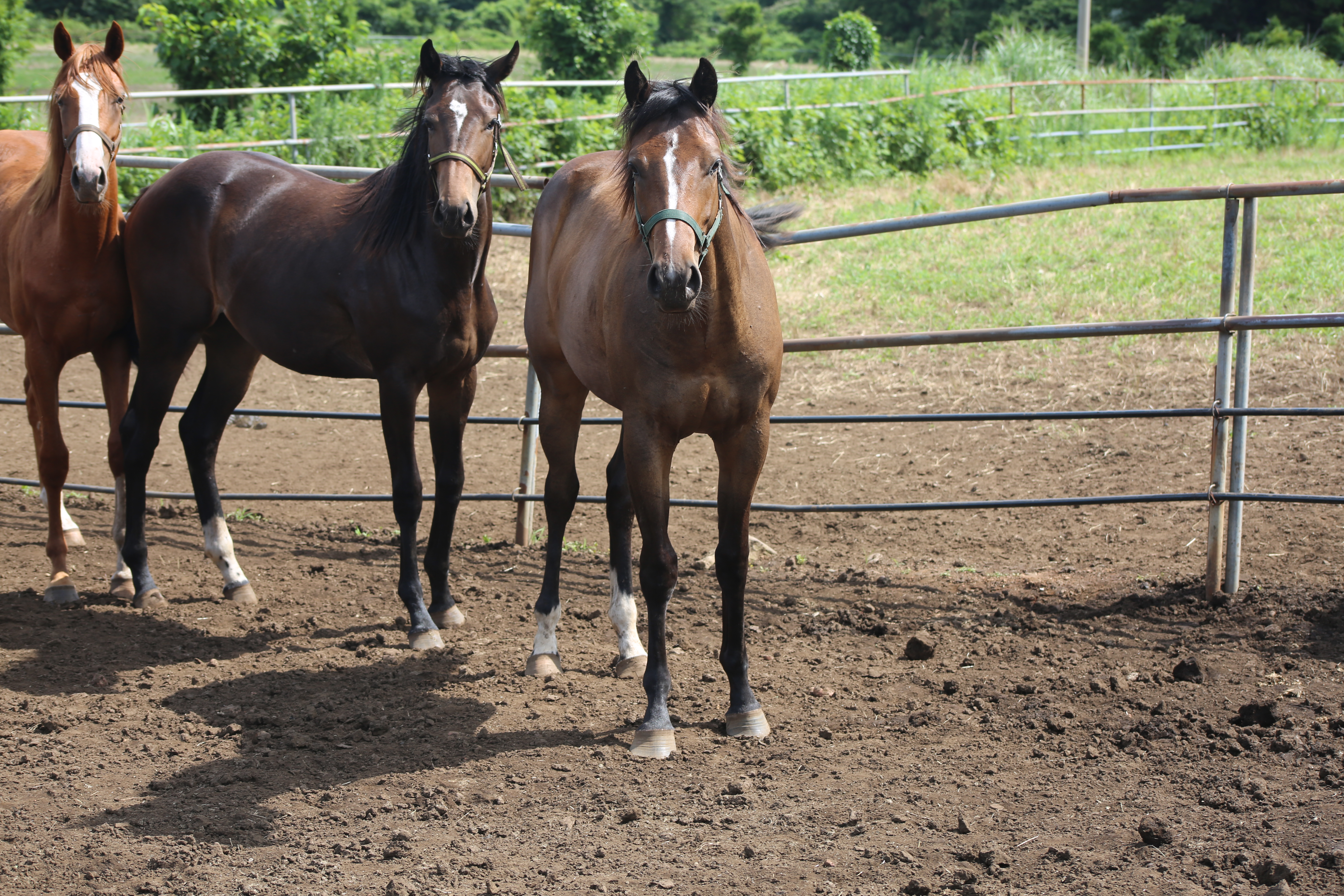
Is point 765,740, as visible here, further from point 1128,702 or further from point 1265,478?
point 1265,478

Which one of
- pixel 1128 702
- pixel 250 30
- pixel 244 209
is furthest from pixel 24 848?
pixel 250 30

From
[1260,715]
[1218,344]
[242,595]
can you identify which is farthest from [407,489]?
[1218,344]

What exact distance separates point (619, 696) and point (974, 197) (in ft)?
36.9

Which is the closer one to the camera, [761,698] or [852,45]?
[761,698]

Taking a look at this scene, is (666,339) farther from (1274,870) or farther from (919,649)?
(1274,870)

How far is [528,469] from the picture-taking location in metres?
5.21

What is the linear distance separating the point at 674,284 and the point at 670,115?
59cm

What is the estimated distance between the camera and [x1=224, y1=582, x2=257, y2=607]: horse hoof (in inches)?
180

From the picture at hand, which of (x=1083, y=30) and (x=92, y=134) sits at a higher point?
(x=1083, y=30)

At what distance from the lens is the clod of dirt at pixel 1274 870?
92.0 inches

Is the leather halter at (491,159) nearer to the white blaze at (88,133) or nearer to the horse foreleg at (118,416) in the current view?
the white blaze at (88,133)

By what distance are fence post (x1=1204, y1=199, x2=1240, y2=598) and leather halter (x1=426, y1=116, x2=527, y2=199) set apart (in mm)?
2712

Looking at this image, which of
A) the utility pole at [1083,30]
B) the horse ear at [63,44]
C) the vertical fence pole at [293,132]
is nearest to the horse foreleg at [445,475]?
the horse ear at [63,44]

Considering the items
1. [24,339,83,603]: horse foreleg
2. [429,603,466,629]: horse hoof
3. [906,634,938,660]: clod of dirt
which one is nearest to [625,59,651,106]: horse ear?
[906,634,938,660]: clod of dirt
